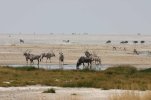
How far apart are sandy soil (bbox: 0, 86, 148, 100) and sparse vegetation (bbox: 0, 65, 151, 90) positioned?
1.65 metres

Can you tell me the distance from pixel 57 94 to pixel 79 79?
25.3ft

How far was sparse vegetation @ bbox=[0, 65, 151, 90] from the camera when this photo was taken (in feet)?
85.8

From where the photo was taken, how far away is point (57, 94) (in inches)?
864

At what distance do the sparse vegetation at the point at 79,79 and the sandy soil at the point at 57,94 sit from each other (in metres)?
1.65

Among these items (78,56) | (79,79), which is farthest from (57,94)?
(78,56)

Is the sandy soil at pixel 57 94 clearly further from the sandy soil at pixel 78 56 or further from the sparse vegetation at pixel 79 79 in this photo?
the sandy soil at pixel 78 56

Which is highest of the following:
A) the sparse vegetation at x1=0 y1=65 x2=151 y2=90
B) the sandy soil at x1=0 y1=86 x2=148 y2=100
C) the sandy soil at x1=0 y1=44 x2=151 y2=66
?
the sandy soil at x1=0 y1=44 x2=151 y2=66

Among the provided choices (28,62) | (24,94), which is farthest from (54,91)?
(28,62)

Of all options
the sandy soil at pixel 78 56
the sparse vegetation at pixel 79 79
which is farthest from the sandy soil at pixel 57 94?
the sandy soil at pixel 78 56

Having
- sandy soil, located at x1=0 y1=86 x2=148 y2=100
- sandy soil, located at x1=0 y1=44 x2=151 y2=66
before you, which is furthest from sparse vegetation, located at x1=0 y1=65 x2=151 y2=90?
sandy soil, located at x1=0 y1=44 x2=151 y2=66

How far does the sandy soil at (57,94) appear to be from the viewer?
2055cm

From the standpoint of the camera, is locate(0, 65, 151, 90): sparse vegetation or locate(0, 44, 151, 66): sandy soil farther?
locate(0, 44, 151, 66): sandy soil

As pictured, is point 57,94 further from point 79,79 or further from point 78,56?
Answer: point 78,56

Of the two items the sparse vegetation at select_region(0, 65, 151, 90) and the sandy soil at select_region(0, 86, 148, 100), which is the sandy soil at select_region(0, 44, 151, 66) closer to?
the sparse vegetation at select_region(0, 65, 151, 90)
